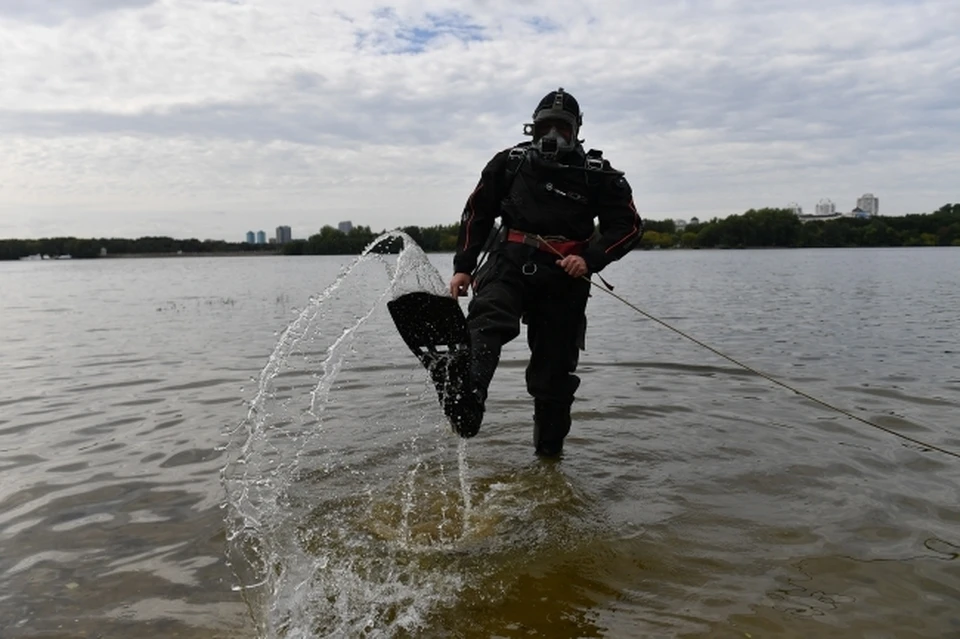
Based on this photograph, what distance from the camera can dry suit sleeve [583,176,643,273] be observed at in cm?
561

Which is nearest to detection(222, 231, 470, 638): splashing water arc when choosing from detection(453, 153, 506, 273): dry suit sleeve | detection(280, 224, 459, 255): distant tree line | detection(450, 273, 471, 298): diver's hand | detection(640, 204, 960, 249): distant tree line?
detection(450, 273, 471, 298): diver's hand

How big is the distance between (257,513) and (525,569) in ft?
7.06

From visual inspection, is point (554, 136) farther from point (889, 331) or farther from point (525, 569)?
point (889, 331)

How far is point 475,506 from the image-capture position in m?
5.30

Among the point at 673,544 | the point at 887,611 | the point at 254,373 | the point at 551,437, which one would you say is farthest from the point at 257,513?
the point at 254,373

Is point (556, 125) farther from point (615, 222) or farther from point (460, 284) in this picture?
point (460, 284)

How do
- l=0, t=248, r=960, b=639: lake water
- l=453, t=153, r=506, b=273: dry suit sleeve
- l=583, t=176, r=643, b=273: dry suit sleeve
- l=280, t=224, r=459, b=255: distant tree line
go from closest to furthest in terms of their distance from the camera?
l=0, t=248, r=960, b=639: lake water, l=583, t=176, r=643, b=273: dry suit sleeve, l=453, t=153, r=506, b=273: dry suit sleeve, l=280, t=224, r=459, b=255: distant tree line

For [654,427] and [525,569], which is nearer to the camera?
[525,569]

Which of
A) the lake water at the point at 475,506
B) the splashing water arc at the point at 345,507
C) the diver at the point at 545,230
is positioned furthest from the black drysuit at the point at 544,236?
the lake water at the point at 475,506

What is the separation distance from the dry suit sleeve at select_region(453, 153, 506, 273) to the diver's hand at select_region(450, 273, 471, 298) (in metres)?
0.06

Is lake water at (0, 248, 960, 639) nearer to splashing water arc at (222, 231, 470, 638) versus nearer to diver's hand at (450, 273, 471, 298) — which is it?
splashing water arc at (222, 231, 470, 638)

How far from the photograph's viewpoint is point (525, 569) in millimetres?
4258

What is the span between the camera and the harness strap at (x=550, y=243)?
5.54 metres

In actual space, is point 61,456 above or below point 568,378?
below
